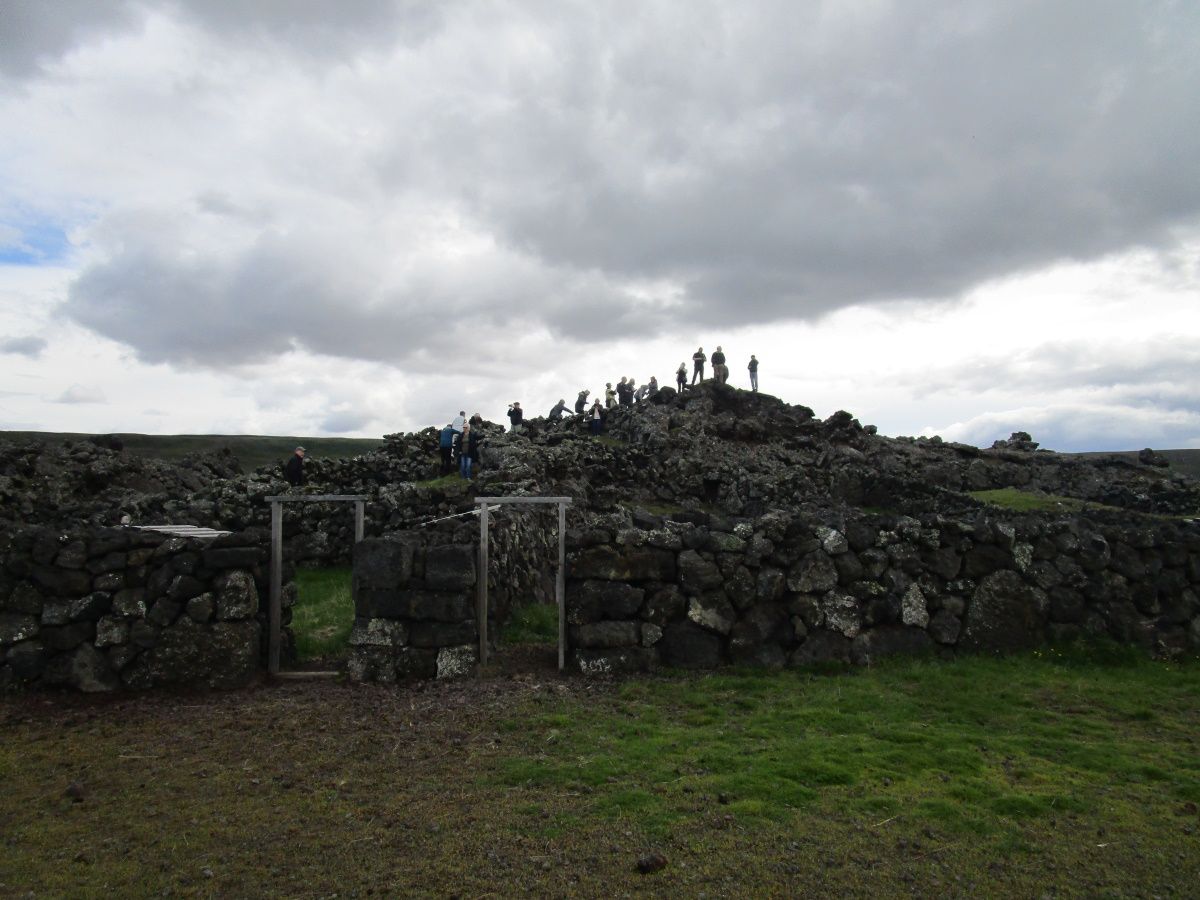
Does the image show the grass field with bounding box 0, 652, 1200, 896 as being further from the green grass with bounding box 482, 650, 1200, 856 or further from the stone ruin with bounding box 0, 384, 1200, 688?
the stone ruin with bounding box 0, 384, 1200, 688

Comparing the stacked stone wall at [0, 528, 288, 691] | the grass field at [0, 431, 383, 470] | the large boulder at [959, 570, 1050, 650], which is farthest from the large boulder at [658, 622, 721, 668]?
the grass field at [0, 431, 383, 470]

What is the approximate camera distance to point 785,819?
23.2ft

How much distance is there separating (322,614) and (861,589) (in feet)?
32.6

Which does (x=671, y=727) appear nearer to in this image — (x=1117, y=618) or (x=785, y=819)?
(x=785, y=819)

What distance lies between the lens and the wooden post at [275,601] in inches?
484

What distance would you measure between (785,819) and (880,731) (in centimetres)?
293

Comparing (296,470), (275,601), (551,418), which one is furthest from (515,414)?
(275,601)

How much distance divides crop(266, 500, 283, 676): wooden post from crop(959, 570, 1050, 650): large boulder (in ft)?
34.3

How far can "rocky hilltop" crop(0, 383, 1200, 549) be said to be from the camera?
930 inches

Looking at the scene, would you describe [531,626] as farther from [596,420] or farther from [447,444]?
[596,420]

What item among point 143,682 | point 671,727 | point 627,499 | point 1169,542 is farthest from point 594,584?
point 627,499

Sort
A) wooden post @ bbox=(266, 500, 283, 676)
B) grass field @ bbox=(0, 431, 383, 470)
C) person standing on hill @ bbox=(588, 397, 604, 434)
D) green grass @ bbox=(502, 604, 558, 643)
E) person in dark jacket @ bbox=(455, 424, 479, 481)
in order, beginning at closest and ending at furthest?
1. wooden post @ bbox=(266, 500, 283, 676)
2. green grass @ bbox=(502, 604, 558, 643)
3. person in dark jacket @ bbox=(455, 424, 479, 481)
4. person standing on hill @ bbox=(588, 397, 604, 434)
5. grass field @ bbox=(0, 431, 383, 470)

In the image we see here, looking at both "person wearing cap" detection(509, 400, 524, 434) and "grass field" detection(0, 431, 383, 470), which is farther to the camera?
"grass field" detection(0, 431, 383, 470)

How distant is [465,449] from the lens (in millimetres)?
27078
